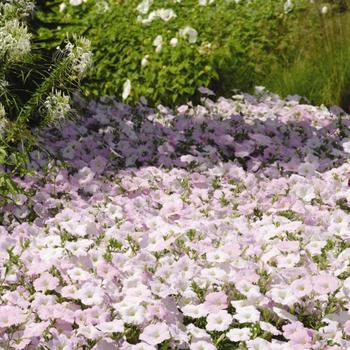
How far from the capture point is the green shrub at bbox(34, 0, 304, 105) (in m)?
7.39

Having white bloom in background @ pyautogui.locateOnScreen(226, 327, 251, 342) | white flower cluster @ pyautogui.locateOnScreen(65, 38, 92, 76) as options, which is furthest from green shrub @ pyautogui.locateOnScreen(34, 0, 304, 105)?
white bloom in background @ pyautogui.locateOnScreen(226, 327, 251, 342)

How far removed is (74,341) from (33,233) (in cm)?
116

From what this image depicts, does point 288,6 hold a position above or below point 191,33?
above

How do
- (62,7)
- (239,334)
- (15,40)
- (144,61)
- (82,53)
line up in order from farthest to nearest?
(62,7), (144,61), (82,53), (15,40), (239,334)

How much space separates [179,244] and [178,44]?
429 cm

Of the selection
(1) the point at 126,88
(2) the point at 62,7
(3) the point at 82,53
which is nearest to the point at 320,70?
A: (1) the point at 126,88

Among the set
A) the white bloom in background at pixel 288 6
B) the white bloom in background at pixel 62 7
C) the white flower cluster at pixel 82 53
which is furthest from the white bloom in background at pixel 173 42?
the white flower cluster at pixel 82 53

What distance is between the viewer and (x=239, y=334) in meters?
2.96

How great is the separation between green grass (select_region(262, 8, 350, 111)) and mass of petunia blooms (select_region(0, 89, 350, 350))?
55.6 inches

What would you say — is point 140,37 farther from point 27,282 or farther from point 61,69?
point 27,282

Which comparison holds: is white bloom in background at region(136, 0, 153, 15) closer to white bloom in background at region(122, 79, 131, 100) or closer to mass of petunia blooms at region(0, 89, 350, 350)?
white bloom in background at region(122, 79, 131, 100)

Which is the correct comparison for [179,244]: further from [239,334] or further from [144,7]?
[144,7]

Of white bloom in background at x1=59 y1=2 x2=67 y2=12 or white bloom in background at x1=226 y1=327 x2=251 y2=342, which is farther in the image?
white bloom in background at x1=59 y1=2 x2=67 y2=12

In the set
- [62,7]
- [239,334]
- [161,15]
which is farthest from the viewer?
[62,7]
